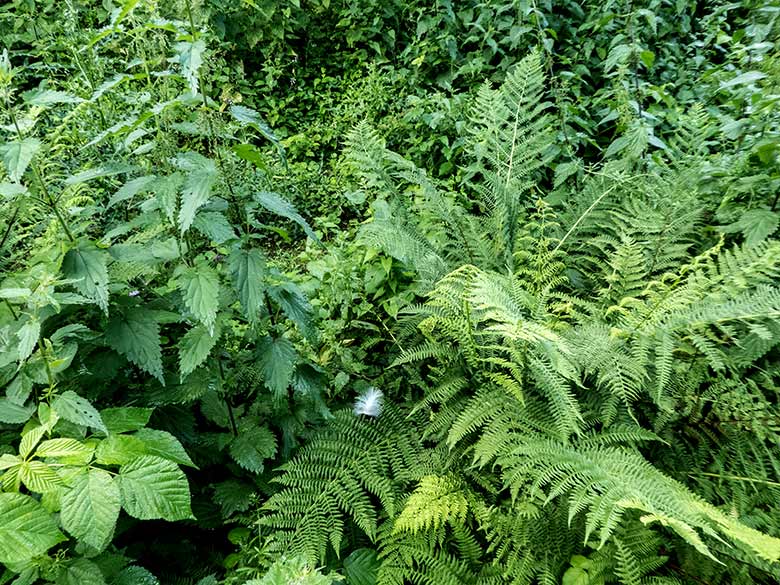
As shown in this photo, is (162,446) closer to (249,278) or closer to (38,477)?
(38,477)

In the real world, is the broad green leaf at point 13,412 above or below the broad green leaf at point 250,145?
below

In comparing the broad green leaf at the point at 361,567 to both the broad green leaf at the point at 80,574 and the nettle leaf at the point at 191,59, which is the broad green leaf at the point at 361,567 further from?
the nettle leaf at the point at 191,59

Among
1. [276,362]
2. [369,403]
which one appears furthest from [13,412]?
[369,403]

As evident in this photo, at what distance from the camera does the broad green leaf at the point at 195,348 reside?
147 cm

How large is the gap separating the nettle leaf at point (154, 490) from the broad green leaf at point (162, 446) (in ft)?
0.25

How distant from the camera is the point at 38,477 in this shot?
3.87 feet

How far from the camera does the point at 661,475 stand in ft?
5.19

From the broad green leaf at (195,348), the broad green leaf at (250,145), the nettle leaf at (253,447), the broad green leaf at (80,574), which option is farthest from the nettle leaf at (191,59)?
the broad green leaf at (80,574)

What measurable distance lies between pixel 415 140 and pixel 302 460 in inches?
92.9

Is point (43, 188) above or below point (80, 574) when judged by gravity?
above

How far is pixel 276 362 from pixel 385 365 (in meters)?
0.79

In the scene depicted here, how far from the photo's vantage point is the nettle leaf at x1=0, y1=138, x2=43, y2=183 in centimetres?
123

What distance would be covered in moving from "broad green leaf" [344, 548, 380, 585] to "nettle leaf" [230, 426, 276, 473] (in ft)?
1.56

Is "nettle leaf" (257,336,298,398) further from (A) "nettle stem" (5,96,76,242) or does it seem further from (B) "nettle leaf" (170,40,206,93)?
(B) "nettle leaf" (170,40,206,93)
